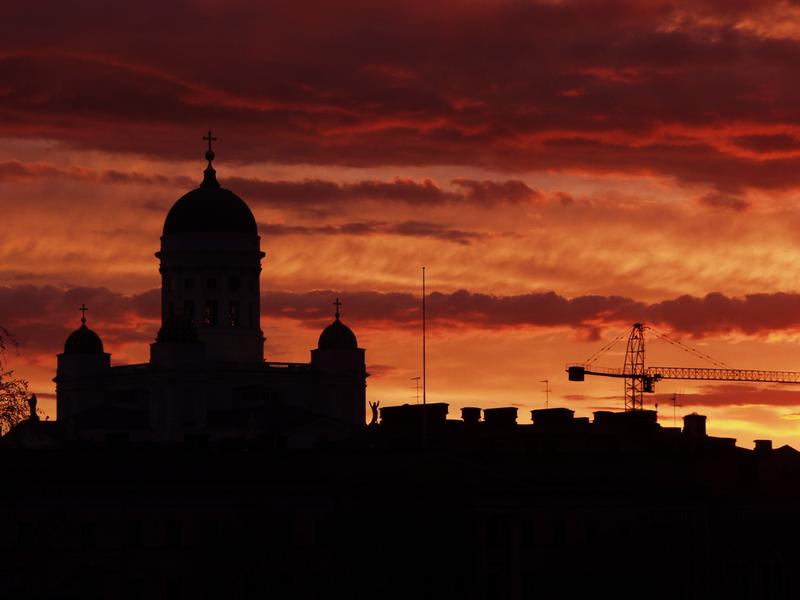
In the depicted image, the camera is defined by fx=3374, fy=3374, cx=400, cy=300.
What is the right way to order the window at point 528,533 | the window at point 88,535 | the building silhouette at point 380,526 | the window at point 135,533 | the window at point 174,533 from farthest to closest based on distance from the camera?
the window at point 528,533 → the window at point 174,533 → the window at point 135,533 → the window at point 88,535 → the building silhouette at point 380,526

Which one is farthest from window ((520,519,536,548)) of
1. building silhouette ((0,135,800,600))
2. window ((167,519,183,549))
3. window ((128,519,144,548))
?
window ((128,519,144,548))

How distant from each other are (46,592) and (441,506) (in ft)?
107

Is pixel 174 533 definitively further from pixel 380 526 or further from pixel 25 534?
pixel 380 526

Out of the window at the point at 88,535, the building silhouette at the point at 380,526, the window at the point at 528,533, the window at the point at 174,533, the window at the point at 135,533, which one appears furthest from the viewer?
the window at the point at 528,533

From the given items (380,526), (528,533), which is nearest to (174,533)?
(380,526)

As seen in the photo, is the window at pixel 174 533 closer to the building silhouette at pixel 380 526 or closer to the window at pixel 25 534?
the building silhouette at pixel 380 526

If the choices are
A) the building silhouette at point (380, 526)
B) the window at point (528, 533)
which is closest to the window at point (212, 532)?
the building silhouette at point (380, 526)

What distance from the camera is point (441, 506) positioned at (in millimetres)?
172875

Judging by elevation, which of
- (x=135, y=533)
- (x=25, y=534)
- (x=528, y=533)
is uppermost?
(x=528, y=533)

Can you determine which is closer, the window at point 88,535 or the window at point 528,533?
the window at point 88,535

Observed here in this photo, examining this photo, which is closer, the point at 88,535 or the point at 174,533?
the point at 88,535

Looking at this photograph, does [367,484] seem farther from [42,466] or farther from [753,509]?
[753,509]

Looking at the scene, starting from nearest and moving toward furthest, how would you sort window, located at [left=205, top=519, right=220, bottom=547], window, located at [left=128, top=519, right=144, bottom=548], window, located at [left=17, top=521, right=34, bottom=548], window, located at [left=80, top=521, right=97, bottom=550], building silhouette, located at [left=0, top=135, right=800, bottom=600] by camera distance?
building silhouette, located at [left=0, top=135, right=800, bottom=600]
window, located at [left=17, top=521, right=34, bottom=548]
window, located at [left=80, top=521, right=97, bottom=550]
window, located at [left=128, top=519, right=144, bottom=548]
window, located at [left=205, top=519, right=220, bottom=547]

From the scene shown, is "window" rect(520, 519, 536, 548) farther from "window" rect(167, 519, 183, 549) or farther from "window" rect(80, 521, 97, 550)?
"window" rect(80, 521, 97, 550)
